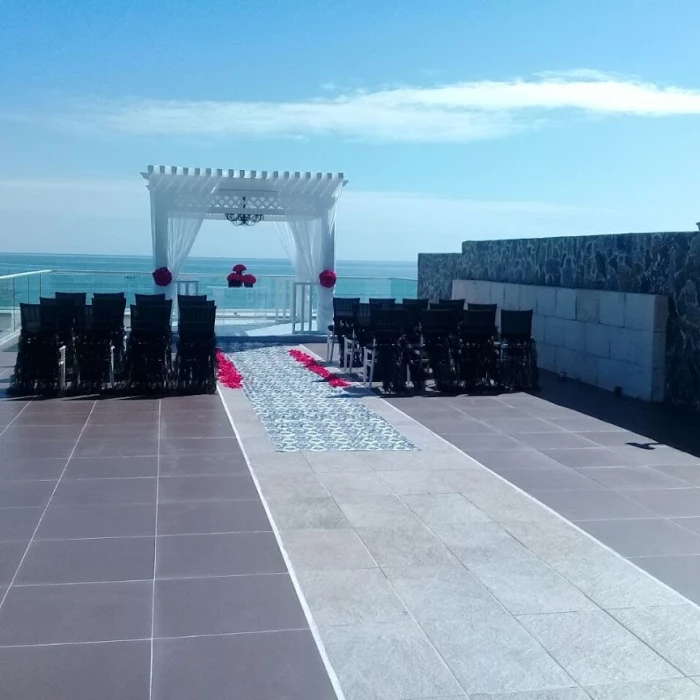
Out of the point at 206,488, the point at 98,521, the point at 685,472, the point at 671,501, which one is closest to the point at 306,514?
the point at 206,488

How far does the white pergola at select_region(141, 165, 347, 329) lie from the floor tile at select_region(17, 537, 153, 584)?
1073 centimetres

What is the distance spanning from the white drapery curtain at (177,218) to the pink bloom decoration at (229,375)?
3.44 meters

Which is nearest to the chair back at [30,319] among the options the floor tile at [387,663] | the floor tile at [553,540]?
the floor tile at [553,540]

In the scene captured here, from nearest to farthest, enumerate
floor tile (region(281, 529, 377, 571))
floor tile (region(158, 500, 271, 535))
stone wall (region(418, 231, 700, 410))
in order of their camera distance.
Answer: floor tile (region(281, 529, 377, 571)) < floor tile (region(158, 500, 271, 535)) < stone wall (region(418, 231, 700, 410))

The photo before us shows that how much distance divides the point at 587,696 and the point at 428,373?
7.64m

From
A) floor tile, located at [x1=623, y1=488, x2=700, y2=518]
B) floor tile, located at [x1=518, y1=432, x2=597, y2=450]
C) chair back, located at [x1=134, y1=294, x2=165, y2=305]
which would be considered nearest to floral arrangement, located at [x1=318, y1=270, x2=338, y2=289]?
chair back, located at [x1=134, y1=294, x2=165, y2=305]

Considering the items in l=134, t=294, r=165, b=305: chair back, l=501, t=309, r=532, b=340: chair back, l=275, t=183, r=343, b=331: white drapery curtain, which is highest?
l=275, t=183, r=343, b=331: white drapery curtain

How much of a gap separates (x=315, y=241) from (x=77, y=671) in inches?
512

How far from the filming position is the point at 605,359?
10023 mm

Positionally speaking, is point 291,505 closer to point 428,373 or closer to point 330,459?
point 330,459

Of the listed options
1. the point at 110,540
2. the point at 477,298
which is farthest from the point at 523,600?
the point at 477,298

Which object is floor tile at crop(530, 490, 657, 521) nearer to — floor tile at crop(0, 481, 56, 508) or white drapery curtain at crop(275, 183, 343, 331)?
floor tile at crop(0, 481, 56, 508)

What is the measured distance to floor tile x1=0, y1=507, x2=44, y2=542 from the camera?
4.64m

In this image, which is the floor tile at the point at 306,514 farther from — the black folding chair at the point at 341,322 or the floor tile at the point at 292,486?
the black folding chair at the point at 341,322
